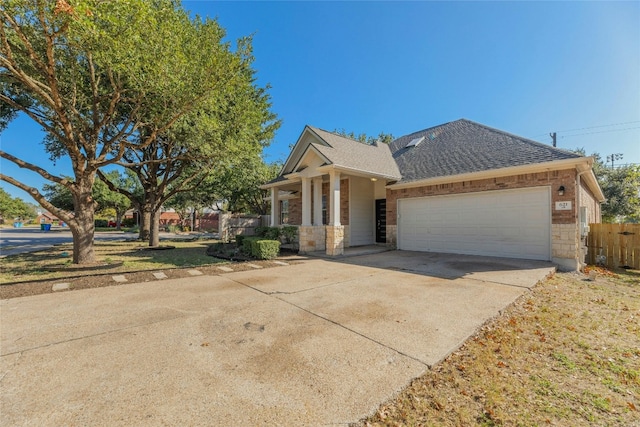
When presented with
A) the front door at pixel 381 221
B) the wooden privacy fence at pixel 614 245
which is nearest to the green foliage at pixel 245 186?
the front door at pixel 381 221

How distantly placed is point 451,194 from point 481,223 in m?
1.56

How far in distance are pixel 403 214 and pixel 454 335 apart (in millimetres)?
9254

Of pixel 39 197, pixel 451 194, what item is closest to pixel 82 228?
pixel 39 197

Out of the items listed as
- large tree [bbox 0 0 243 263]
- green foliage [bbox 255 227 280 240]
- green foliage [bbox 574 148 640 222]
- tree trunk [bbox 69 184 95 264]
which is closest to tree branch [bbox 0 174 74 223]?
large tree [bbox 0 0 243 263]

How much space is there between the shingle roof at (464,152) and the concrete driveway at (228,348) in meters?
5.05

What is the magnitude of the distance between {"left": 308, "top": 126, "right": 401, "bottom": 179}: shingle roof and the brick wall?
1556 mm

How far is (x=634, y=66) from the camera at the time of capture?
30.5 feet

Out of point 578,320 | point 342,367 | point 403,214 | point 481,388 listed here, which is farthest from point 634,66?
point 342,367

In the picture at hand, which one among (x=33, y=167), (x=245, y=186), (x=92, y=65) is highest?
(x=92, y=65)

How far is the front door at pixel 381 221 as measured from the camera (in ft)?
45.5

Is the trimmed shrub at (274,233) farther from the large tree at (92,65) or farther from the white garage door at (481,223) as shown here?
the large tree at (92,65)

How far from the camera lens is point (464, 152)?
1150cm

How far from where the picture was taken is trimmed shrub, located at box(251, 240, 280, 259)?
10.1m

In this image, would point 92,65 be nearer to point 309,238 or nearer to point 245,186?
point 309,238
